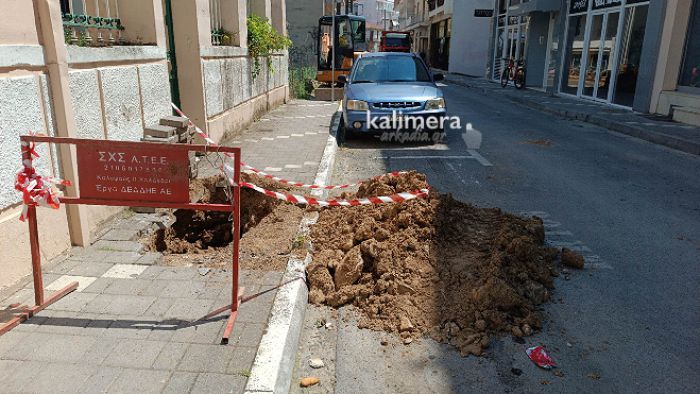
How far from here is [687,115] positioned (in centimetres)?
1257

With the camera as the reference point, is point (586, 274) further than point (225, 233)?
No

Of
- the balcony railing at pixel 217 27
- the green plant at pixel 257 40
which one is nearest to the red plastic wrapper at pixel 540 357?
the balcony railing at pixel 217 27

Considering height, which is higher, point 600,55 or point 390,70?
point 600,55

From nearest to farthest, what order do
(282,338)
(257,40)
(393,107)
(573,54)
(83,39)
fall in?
(282,338) < (83,39) < (393,107) < (257,40) < (573,54)

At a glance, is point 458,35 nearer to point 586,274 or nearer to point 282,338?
point 586,274

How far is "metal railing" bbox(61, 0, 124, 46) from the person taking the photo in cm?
516

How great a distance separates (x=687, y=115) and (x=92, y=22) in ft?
44.1

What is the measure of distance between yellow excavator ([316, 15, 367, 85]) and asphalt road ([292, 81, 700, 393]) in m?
14.1

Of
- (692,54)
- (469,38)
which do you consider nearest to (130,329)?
(692,54)

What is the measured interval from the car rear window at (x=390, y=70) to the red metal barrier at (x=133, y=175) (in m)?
8.38

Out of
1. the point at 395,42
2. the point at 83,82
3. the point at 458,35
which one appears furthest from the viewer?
the point at 458,35

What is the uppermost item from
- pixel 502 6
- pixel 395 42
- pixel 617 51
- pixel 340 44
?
pixel 502 6

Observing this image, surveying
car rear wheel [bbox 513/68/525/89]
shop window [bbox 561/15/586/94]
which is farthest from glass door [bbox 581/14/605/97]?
car rear wheel [bbox 513/68/525/89]

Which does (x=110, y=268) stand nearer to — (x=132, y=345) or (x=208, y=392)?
(x=132, y=345)
